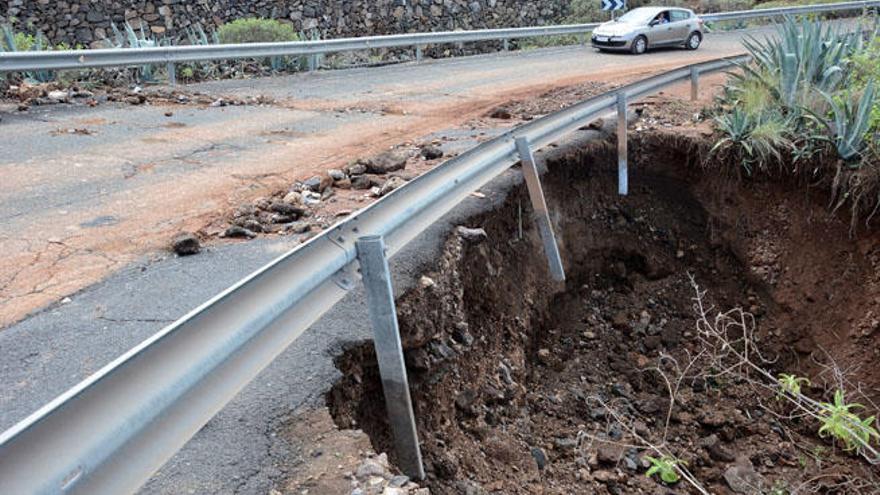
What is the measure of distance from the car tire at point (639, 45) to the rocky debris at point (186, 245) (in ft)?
54.4

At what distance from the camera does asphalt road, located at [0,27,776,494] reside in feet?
12.0

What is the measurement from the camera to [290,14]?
22234 millimetres

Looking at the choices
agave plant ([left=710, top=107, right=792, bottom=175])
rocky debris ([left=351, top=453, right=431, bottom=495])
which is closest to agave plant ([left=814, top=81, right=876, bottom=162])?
agave plant ([left=710, top=107, right=792, bottom=175])

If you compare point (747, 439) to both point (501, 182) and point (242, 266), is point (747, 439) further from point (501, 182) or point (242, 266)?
point (242, 266)

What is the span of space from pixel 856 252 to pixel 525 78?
7894mm

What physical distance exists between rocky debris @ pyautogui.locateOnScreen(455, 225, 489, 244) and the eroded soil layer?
3 cm

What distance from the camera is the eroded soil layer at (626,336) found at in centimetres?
484

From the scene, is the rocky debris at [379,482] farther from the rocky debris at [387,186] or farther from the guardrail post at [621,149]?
the guardrail post at [621,149]

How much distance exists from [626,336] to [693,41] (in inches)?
645

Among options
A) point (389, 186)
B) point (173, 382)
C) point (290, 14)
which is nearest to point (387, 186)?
point (389, 186)

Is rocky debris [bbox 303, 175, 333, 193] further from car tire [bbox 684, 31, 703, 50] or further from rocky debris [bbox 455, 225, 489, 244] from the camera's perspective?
car tire [bbox 684, 31, 703, 50]

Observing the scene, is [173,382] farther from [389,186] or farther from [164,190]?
[164,190]

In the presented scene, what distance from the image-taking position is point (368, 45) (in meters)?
15.5

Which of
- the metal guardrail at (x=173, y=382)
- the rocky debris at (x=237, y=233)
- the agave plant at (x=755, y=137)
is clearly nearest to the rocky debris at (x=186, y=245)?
the rocky debris at (x=237, y=233)
